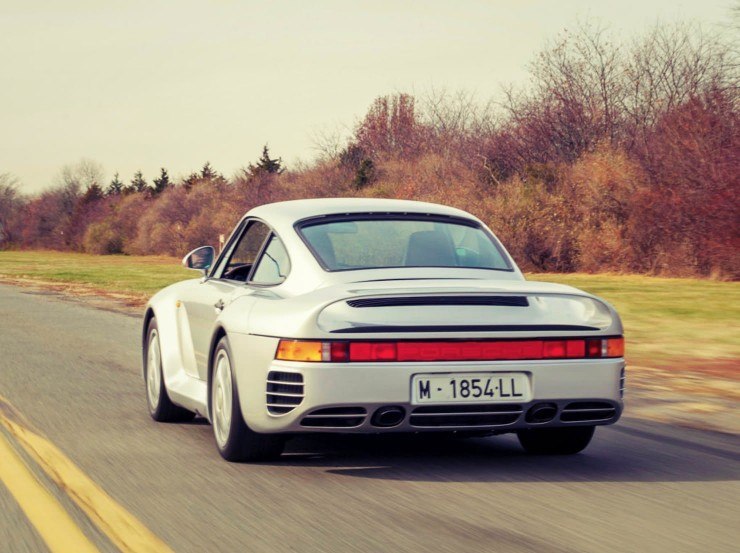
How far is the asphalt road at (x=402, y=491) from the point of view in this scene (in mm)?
4609

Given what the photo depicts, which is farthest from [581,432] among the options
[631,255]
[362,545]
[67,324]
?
[631,255]

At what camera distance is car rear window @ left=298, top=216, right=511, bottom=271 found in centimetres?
647

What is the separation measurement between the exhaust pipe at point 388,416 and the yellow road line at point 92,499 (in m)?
1.26

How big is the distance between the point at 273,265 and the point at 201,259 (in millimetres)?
1323

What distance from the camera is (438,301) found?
18.8 feet

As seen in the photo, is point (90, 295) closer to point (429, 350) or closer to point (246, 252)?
point (246, 252)

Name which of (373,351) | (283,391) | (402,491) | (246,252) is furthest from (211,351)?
(402,491)

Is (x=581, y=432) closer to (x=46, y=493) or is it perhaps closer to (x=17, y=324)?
(x=46, y=493)

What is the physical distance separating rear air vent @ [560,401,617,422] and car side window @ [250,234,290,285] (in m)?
1.69

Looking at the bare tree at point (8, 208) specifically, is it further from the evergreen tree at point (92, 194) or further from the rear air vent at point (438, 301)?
the rear air vent at point (438, 301)

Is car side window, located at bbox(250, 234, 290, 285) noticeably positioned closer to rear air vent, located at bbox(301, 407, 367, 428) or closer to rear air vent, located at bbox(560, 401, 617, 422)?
rear air vent, located at bbox(301, 407, 367, 428)

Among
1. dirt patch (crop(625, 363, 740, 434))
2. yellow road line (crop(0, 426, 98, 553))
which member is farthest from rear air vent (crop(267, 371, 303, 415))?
dirt patch (crop(625, 363, 740, 434))

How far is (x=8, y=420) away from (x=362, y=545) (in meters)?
4.21

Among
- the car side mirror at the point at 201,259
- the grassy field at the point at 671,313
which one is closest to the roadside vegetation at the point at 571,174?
the grassy field at the point at 671,313
